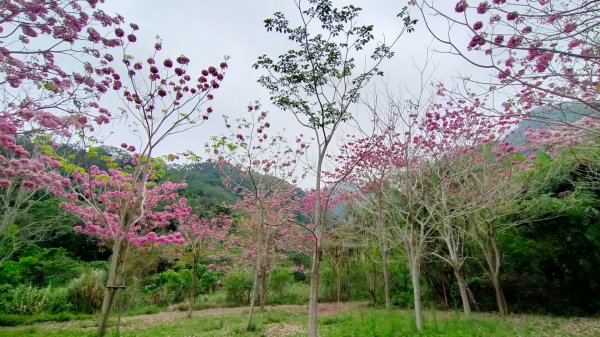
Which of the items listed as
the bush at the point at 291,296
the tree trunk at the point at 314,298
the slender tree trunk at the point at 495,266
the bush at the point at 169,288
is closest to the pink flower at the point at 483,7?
the tree trunk at the point at 314,298

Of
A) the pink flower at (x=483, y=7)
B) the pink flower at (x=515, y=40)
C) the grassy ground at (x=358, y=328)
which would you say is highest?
the pink flower at (x=483, y=7)

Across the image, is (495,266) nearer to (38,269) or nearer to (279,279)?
(279,279)

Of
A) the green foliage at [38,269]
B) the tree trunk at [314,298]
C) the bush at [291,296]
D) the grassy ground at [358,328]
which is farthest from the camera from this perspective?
the bush at [291,296]

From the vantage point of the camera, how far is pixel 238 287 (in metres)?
14.1

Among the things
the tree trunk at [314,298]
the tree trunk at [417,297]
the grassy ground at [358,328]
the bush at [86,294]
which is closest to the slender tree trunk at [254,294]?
the grassy ground at [358,328]

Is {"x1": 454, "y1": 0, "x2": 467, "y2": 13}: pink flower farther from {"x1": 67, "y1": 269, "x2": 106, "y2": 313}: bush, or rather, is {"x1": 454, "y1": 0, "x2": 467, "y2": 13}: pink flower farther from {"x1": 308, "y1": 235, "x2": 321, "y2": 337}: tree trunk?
{"x1": 67, "y1": 269, "x2": 106, "y2": 313}: bush

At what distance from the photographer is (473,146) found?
24.9ft

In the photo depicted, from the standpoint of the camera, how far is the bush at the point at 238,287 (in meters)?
14.0

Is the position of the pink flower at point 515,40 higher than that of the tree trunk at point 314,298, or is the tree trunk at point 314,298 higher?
the pink flower at point 515,40

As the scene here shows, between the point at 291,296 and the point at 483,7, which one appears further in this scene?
the point at 291,296

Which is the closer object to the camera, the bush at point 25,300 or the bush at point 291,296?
the bush at point 25,300

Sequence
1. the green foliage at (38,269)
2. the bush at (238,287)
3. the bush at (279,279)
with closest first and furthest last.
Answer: the green foliage at (38,269), the bush at (238,287), the bush at (279,279)

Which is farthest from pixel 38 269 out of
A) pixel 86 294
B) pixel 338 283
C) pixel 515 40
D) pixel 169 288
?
pixel 515 40

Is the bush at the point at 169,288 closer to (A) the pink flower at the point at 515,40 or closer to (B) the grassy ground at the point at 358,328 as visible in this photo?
(B) the grassy ground at the point at 358,328
